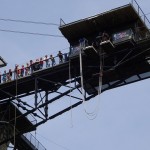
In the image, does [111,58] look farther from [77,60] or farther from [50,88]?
[50,88]

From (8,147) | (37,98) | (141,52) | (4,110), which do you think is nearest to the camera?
(141,52)

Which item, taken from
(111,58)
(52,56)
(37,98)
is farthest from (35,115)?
(111,58)

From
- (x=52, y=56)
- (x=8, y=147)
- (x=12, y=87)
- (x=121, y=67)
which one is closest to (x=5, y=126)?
(x=8, y=147)

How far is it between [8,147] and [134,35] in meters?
18.5

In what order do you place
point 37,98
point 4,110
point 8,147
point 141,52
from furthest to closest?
point 8,147, point 4,110, point 37,98, point 141,52

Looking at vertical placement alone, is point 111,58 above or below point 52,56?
below

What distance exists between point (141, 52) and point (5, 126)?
1727cm

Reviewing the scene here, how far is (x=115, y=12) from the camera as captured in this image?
50.9m

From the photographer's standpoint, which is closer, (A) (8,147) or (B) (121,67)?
(B) (121,67)

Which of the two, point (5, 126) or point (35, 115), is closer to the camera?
point (35, 115)

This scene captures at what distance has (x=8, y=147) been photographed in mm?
62844

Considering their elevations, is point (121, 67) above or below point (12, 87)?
below

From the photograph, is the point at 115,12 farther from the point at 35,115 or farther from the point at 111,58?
the point at 35,115

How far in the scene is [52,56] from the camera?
55.4m
